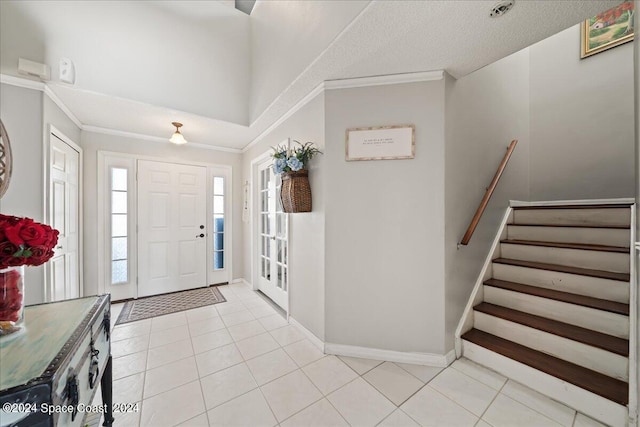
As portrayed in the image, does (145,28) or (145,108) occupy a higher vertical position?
(145,28)

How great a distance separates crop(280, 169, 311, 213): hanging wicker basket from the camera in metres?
2.22

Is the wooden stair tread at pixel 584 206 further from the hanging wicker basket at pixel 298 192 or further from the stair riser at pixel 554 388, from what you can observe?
the hanging wicker basket at pixel 298 192

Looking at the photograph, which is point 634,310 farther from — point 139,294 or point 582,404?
point 139,294

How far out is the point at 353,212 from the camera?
6.79ft

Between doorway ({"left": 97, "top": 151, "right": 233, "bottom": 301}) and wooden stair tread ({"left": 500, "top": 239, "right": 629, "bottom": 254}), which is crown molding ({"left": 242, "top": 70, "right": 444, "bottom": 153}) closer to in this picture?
wooden stair tread ({"left": 500, "top": 239, "right": 629, "bottom": 254})

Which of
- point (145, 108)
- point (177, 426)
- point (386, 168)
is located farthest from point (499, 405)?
point (145, 108)

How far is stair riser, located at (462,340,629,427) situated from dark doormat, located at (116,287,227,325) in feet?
9.89

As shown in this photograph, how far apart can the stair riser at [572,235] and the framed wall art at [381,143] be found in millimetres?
1835

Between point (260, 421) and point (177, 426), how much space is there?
0.48 meters

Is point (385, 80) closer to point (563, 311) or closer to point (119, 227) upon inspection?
point (563, 311)

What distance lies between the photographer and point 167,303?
322cm

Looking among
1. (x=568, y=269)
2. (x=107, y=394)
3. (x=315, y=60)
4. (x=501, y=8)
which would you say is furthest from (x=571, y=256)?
(x=107, y=394)

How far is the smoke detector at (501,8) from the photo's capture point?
130cm

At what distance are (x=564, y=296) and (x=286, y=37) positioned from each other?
328 cm
